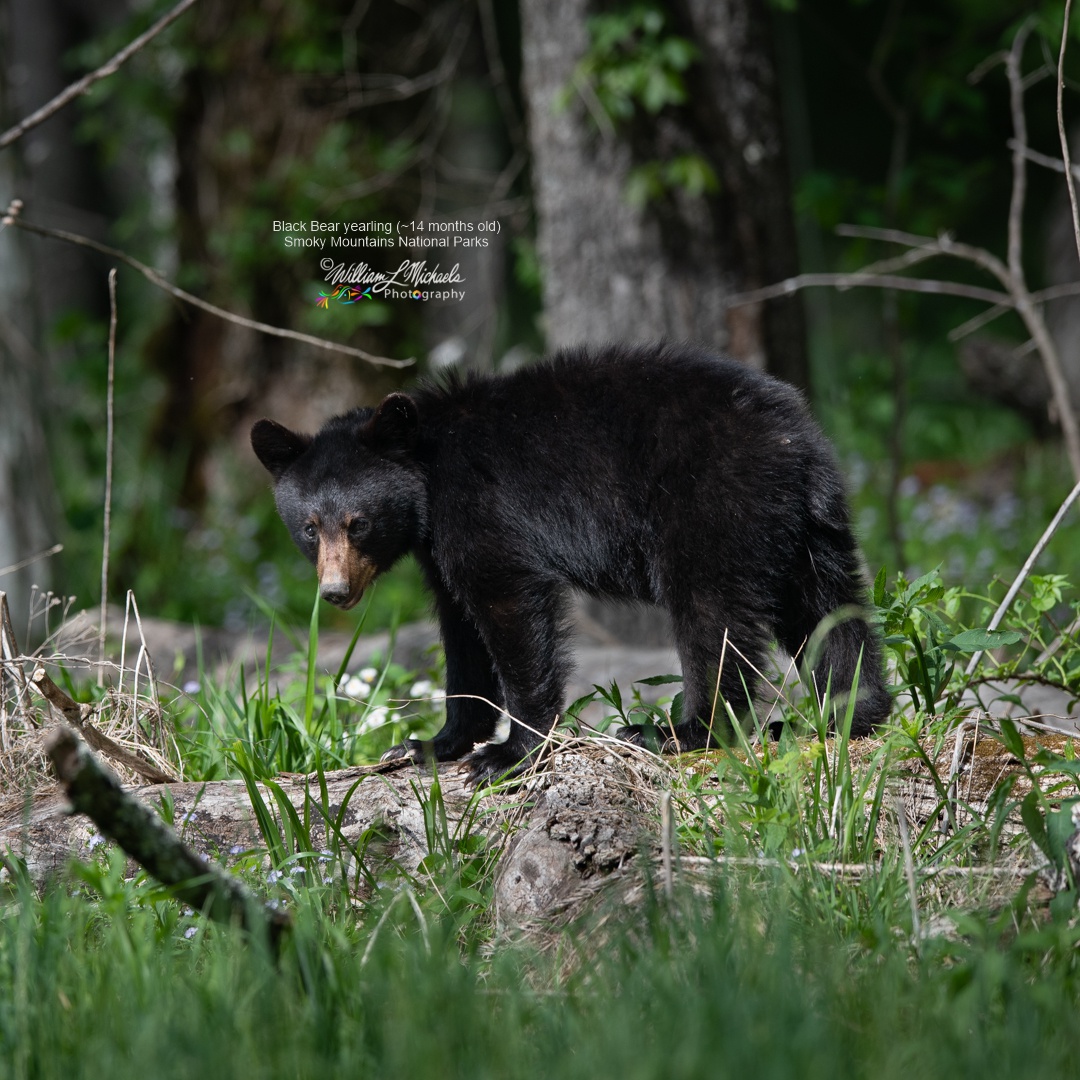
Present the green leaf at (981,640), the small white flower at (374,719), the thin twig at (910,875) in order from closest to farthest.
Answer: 1. the thin twig at (910,875)
2. the green leaf at (981,640)
3. the small white flower at (374,719)

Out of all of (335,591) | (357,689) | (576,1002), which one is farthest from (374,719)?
(576,1002)

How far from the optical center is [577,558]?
398cm

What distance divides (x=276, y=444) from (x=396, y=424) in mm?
492

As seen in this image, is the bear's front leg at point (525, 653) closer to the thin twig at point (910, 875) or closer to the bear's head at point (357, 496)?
the bear's head at point (357, 496)

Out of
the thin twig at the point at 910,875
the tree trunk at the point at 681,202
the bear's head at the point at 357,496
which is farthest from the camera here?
the tree trunk at the point at 681,202

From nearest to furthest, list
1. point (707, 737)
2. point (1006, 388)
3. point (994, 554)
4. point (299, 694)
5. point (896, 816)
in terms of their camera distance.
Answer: point (896, 816) → point (707, 737) → point (299, 694) → point (994, 554) → point (1006, 388)

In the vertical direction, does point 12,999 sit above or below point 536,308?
below

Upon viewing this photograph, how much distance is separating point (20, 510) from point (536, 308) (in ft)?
39.0

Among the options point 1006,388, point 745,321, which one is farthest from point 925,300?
point 745,321

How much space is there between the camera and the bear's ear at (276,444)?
428 centimetres

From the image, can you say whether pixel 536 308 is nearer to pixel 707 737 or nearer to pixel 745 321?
pixel 745 321

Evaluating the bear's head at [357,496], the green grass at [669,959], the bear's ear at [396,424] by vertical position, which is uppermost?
the bear's ear at [396,424]

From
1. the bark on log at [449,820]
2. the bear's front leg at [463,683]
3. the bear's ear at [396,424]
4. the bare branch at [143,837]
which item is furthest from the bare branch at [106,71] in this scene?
the bare branch at [143,837]

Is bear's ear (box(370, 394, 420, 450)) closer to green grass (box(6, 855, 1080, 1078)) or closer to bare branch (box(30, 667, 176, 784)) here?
bare branch (box(30, 667, 176, 784))
